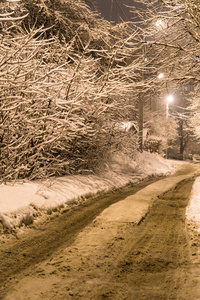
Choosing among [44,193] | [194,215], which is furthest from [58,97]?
[194,215]

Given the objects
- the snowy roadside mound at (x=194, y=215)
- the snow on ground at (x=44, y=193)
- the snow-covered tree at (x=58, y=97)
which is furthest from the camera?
the snowy roadside mound at (x=194, y=215)

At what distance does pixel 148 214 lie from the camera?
6.69 metres

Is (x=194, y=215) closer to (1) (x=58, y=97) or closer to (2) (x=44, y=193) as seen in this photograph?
(2) (x=44, y=193)

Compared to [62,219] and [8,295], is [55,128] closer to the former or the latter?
[62,219]

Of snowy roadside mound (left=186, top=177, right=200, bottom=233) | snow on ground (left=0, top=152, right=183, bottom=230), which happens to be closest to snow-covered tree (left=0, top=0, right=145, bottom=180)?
snow on ground (left=0, top=152, right=183, bottom=230)

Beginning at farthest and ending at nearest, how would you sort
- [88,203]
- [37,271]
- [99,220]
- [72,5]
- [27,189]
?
1. [72,5]
2. [88,203]
3. [27,189]
4. [99,220]
5. [37,271]

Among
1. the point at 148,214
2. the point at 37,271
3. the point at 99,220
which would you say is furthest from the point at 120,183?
the point at 37,271

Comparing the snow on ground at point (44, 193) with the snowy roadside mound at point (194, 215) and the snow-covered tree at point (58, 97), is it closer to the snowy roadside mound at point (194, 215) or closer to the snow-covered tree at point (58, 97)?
the snow-covered tree at point (58, 97)

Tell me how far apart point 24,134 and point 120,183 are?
585 centimetres

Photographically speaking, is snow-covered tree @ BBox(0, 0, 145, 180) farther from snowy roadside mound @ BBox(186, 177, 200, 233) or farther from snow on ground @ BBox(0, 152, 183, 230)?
snowy roadside mound @ BBox(186, 177, 200, 233)

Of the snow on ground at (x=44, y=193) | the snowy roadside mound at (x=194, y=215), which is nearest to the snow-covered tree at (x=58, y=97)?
the snow on ground at (x=44, y=193)

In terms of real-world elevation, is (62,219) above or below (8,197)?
below

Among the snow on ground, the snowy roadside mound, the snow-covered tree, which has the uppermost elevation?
the snow-covered tree

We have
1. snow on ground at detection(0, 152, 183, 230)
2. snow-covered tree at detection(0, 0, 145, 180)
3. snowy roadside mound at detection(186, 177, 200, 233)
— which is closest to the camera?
snow-covered tree at detection(0, 0, 145, 180)
